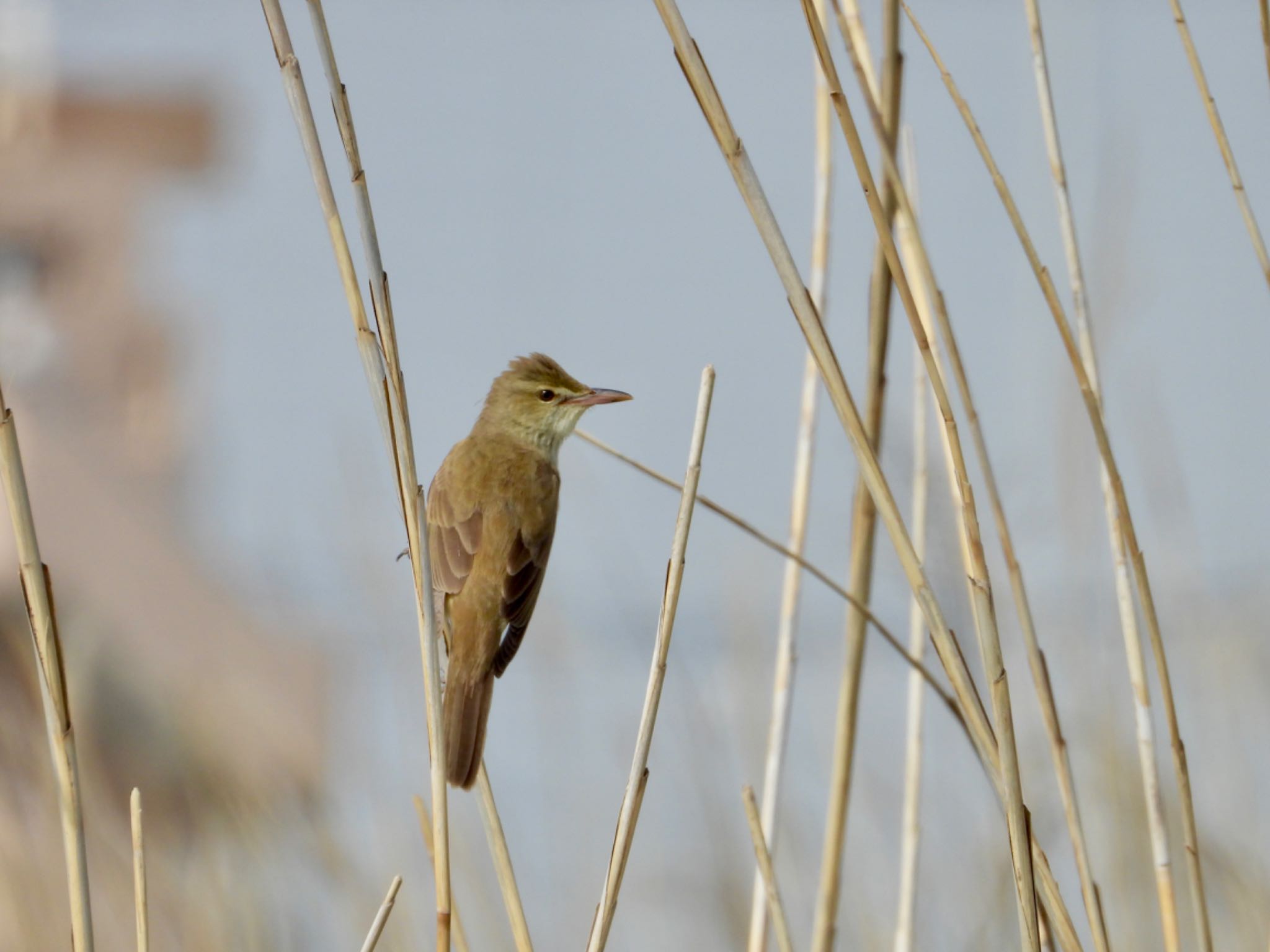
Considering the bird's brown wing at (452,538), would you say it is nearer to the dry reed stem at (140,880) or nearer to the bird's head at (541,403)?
the bird's head at (541,403)

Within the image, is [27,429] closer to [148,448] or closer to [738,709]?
[148,448]

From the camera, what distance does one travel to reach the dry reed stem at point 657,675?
101cm

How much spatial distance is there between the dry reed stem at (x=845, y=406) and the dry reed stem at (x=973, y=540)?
0.02 metres

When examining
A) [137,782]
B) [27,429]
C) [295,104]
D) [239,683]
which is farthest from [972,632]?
[27,429]

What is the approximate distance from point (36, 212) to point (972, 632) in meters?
6.56

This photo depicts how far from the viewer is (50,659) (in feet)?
2.93

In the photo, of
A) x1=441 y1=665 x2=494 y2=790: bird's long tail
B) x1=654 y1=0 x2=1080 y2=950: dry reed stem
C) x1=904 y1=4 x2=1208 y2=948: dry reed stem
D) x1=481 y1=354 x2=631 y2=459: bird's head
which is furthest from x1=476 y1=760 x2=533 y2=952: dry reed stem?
x1=481 y1=354 x2=631 y2=459: bird's head

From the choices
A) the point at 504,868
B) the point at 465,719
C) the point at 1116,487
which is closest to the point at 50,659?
the point at 504,868

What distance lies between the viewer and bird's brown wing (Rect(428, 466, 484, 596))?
5.70 ft

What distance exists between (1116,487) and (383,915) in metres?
0.67

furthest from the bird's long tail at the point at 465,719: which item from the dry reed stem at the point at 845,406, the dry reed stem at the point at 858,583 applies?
the dry reed stem at the point at 845,406

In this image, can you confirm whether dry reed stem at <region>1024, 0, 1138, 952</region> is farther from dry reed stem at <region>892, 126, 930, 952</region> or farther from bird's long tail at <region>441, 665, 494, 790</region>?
bird's long tail at <region>441, 665, 494, 790</region>

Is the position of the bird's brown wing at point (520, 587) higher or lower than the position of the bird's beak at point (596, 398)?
lower

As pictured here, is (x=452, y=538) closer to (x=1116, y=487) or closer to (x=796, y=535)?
(x=796, y=535)
